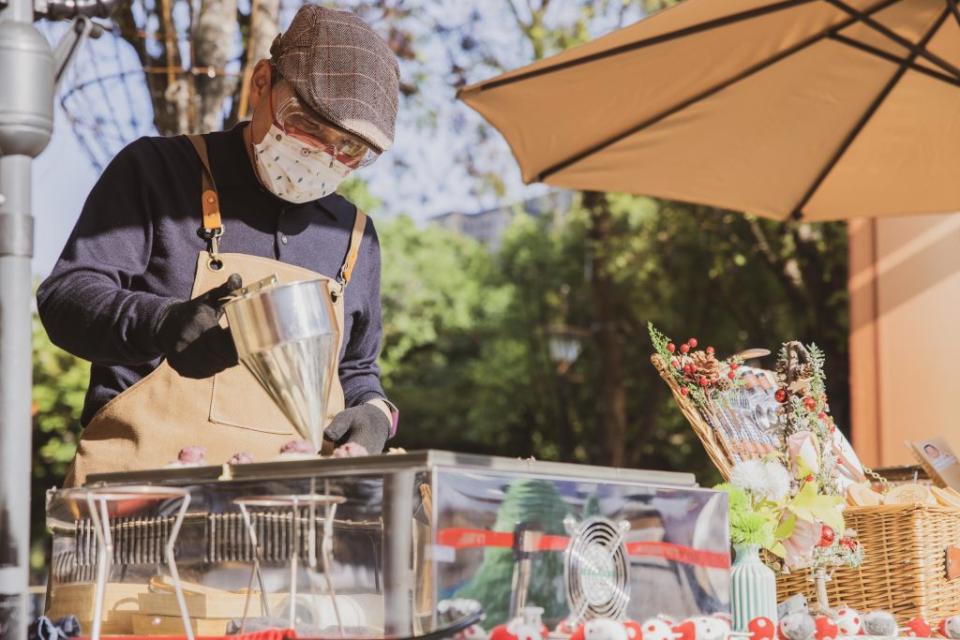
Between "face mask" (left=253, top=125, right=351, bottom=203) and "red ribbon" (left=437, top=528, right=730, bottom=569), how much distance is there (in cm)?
84

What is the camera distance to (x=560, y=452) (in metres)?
17.9

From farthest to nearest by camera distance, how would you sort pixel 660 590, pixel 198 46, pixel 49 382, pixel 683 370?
pixel 49 382 < pixel 198 46 < pixel 683 370 < pixel 660 590

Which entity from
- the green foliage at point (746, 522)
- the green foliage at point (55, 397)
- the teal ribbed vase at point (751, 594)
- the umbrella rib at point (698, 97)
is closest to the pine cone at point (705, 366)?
the green foliage at point (746, 522)

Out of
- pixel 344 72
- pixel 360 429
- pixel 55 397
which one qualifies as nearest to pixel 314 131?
pixel 344 72

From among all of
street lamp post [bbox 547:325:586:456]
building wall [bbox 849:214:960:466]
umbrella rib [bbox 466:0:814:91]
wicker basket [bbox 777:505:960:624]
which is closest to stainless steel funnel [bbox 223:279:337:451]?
wicker basket [bbox 777:505:960:624]

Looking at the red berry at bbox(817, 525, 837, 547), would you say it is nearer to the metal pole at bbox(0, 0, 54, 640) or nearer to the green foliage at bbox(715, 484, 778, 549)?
the green foliage at bbox(715, 484, 778, 549)

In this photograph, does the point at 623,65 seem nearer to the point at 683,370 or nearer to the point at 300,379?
the point at 683,370

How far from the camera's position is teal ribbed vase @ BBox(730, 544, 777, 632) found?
2.28 m

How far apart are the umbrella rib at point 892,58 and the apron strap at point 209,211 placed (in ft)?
8.14

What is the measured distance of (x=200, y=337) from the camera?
68.0 inches

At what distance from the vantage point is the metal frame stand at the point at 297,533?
155cm

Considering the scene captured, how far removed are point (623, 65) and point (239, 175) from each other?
2101 mm

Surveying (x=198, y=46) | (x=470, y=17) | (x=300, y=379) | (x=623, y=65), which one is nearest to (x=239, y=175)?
(x=300, y=379)

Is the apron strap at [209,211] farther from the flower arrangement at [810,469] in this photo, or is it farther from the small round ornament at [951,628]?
the small round ornament at [951,628]
